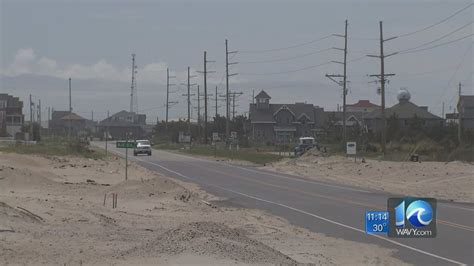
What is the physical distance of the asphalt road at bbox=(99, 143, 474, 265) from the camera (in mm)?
14281

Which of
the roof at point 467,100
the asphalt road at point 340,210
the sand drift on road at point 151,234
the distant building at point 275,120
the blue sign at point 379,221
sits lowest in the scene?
the asphalt road at point 340,210

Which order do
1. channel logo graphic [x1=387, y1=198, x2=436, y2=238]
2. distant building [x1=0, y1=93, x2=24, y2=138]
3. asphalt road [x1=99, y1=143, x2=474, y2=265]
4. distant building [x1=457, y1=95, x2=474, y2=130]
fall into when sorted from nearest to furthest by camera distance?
channel logo graphic [x1=387, y1=198, x2=436, y2=238] < asphalt road [x1=99, y1=143, x2=474, y2=265] < distant building [x1=457, y1=95, x2=474, y2=130] < distant building [x1=0, y1=93, x2=24, y2=138]

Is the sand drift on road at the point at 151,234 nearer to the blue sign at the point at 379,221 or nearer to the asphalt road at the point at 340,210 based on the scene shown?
the blue sign at the point at 379,221

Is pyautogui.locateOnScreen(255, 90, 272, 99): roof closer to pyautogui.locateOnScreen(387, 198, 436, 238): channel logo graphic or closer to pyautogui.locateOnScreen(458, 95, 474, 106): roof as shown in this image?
pyautogui.locateOnScreen(458, 95, 474, 106): roof

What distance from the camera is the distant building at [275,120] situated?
126 metres

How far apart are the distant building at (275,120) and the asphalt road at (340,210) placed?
85.4 m

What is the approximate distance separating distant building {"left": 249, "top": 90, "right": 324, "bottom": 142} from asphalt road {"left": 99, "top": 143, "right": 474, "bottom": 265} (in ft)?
280

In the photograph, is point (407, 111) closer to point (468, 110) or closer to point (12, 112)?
point (468, 110)

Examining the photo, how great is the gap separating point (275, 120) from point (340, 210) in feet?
341

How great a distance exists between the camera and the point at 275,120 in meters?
126


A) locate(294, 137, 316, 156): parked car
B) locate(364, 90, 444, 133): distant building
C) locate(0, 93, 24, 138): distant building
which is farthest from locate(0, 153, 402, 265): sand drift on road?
locate(0, 93, 24, 138): distant building

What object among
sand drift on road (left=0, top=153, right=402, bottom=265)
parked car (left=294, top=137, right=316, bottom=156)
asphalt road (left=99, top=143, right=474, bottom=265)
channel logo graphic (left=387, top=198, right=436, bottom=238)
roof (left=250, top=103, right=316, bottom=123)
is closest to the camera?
sand drift on road (left=0, top=153, right=402, bottom=265)

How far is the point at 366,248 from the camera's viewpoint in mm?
14617

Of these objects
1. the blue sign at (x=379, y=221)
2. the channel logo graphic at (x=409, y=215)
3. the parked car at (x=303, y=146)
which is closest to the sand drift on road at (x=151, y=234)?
the blue sign at (x=379, y=221)
